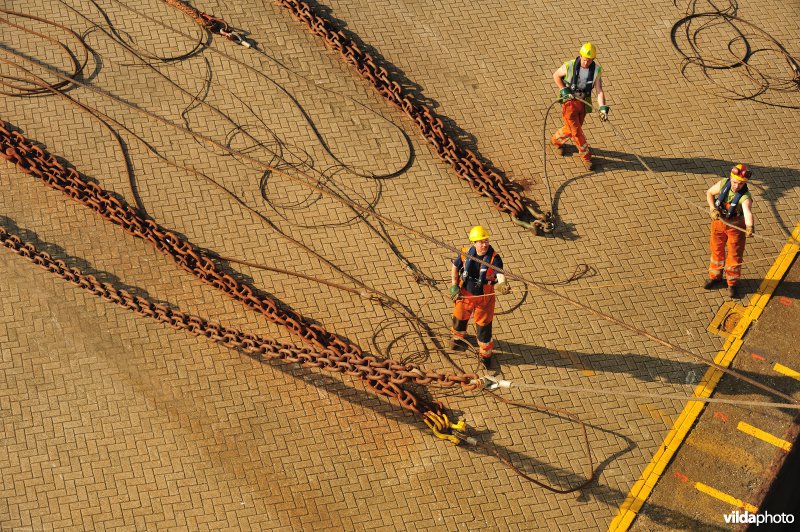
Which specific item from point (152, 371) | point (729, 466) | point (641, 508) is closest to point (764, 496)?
point (729, 466)

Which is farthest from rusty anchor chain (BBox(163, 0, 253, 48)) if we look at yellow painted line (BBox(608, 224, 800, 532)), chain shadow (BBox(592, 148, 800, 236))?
yellow painted line (BBox(608, 224, 800, 532))

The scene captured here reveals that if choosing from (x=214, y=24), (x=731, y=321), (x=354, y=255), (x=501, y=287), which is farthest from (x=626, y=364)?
(x=214, y=24)

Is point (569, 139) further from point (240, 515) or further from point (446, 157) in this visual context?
point (240, 515)

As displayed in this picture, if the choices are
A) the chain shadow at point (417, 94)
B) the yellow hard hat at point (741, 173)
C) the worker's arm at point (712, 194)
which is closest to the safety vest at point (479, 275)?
the chain shadow at point (417, 94)

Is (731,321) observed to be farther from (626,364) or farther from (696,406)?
(626,364)

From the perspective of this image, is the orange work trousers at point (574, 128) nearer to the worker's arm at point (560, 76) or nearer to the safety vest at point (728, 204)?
the worker's arm at point (560, 76)

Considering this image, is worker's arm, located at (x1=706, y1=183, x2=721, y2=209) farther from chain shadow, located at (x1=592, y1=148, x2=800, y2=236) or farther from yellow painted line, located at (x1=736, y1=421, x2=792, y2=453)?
yellow painted line, located at (x1=736, y1=421, x2=792, y2=453)

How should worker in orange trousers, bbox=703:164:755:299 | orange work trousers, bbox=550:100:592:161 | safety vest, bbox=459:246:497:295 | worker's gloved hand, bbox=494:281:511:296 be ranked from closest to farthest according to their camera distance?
worker's gloved hand, bbox=494:281:511:296, safety vest, bbox=459:246:497:295, worker in orange trousers, bbox=703:164:755:299, orange work trousers, bbox=550:100:592:161
